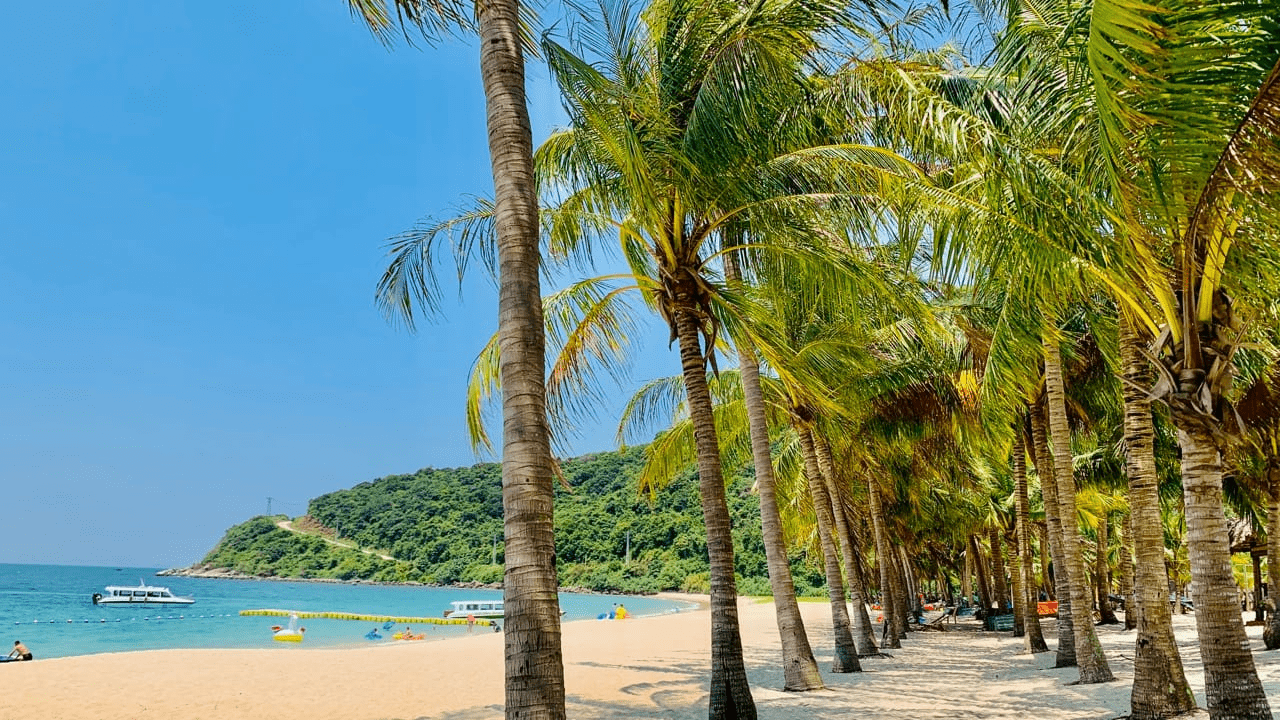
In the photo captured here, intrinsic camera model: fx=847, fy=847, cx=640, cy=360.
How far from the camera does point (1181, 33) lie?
4309mm

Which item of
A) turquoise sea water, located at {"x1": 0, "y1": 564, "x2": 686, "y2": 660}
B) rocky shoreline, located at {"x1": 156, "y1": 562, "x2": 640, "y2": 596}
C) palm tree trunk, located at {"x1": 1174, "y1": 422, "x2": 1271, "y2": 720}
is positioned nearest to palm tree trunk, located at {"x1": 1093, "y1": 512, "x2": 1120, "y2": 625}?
palm tree trunk, located at {"x1": 1174, "y1": 422, "x2": 1271, "y2": 720}

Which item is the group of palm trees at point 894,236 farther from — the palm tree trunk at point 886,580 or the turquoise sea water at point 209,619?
the turquoise sea water at point 209,619

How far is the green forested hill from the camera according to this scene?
7075 centimetres

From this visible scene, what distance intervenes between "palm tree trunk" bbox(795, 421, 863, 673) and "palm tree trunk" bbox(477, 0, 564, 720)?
31.0 ft

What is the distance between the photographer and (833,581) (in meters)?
14.7

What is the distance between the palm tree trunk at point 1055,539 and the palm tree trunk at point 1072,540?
61 cm

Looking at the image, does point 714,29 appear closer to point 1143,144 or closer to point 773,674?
point 1143,144

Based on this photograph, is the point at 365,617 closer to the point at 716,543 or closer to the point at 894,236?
the point at 716,543

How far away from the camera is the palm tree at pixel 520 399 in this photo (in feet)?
15.0

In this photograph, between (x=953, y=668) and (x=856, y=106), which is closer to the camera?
(x=856, y=106)

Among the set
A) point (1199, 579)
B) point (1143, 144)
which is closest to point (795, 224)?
point (1143, 144)

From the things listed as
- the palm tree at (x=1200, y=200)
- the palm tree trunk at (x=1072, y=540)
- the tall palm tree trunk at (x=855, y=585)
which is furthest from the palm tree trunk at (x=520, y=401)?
the tall palm tree trunk at (x=855, y=585)

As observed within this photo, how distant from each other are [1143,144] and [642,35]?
6.04 meters

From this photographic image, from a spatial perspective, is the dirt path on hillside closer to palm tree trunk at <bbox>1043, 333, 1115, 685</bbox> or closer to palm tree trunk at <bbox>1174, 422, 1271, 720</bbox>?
palm tree trunk at <bbox>1043, 333, 1115, 685</bbox>
